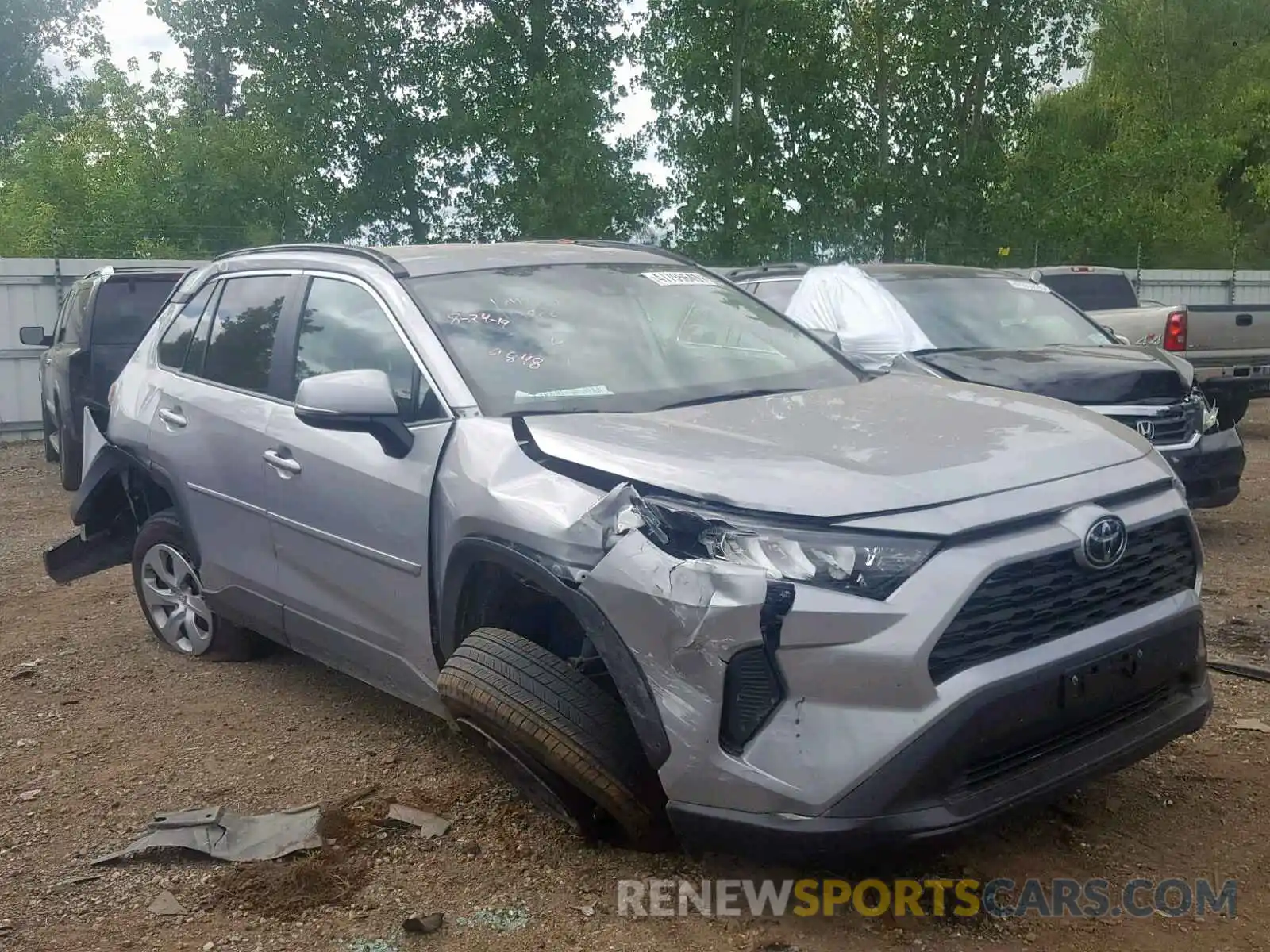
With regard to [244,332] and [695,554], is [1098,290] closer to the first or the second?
[244,332]

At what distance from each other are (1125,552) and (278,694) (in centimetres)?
341

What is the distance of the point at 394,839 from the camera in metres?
3.61

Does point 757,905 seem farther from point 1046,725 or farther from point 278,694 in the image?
point 278,694

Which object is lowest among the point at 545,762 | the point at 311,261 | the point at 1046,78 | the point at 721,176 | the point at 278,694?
the point at 278,694

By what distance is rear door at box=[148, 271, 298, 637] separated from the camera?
14.6 feet

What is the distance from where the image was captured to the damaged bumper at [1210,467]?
6508 millimetres

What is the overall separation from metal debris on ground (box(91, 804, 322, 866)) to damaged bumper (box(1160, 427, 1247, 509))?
16.0 ft

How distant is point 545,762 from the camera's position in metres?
3.07

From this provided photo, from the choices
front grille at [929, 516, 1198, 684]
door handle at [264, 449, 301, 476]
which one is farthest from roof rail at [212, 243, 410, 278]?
front grille at [929, 516, 1198, 684]

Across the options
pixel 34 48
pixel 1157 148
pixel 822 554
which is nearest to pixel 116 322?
pixel 822 554

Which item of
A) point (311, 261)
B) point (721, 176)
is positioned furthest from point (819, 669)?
point (721, 176)

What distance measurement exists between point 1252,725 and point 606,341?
259cm

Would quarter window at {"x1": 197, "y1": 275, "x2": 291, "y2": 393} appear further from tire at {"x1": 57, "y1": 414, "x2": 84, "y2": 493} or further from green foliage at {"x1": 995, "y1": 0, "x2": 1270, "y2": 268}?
green foliage at {"x1": 995, "y1": 0, "x2": 1270, "y2": 268}

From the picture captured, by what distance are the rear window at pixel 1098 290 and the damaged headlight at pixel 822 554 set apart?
39.2ft
